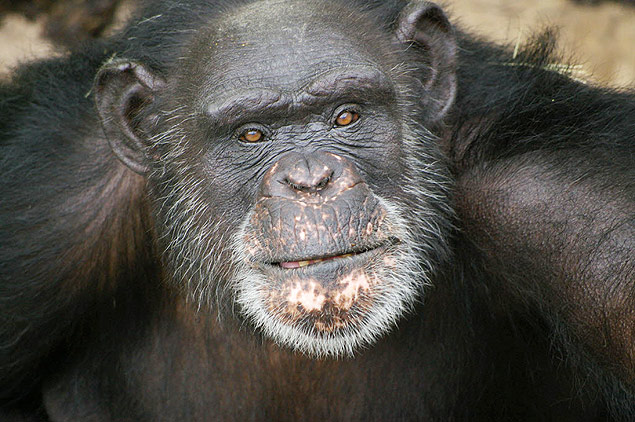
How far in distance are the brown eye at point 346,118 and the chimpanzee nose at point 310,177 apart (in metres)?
0.29

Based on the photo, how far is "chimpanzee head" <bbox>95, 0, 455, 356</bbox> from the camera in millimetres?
4160

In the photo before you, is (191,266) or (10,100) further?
(10,100)

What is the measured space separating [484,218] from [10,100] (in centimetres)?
313

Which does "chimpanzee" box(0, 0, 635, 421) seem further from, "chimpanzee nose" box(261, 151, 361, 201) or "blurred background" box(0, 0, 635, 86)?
"blurred background" box(0, 0, 635, 86)

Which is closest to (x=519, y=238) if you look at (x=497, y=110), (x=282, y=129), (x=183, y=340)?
(x=497, y=110)

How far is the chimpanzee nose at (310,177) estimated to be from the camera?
413cm

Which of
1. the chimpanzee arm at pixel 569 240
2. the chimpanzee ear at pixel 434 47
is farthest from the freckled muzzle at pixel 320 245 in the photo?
the chimpanzee ear at pixel 434 47

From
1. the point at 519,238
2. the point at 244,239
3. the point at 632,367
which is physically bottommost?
the point at 632,367

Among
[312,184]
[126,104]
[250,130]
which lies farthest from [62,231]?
[312,184]

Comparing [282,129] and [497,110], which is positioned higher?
[282,129]

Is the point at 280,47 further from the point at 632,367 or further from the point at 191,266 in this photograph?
the point at 632,367

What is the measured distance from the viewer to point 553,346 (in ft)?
16.9

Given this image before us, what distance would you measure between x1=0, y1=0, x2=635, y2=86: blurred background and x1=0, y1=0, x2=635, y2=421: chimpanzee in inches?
139

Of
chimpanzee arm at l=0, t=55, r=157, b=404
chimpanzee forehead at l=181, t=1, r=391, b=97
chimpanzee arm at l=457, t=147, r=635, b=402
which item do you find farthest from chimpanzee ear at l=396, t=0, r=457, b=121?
chimpanzee arm at l=0, t=55, r=157, b=404
